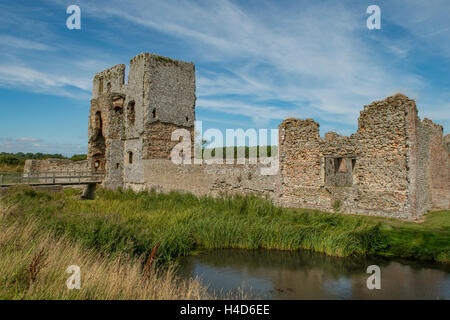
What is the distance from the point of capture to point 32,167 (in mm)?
27750

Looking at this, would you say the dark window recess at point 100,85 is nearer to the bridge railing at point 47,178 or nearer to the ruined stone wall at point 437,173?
the bridge railing at point 47,178

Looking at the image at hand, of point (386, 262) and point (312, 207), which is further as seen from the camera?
point (312, 207)

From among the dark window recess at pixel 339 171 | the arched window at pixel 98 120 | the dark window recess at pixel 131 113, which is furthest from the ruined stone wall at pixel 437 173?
the arched window at pixel 98 120

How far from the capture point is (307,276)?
793 cm

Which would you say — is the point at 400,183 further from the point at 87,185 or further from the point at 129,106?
the point at 87,185

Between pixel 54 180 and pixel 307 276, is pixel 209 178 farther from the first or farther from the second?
pixel 307 276

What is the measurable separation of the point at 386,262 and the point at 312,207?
514 cm

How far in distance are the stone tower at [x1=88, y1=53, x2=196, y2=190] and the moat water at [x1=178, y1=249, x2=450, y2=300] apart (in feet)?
43.0

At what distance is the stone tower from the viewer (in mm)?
21312

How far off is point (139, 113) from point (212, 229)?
43.2ft

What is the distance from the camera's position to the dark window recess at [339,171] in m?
19.4

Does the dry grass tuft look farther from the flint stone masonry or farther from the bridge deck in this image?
the bridge deck

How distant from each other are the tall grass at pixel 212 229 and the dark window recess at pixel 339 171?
8.01 meters
